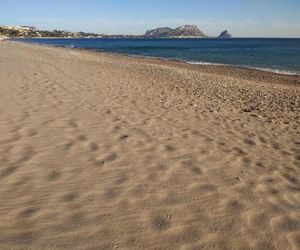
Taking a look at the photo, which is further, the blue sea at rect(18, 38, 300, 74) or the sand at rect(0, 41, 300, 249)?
the blue sea at rect(18, 38, 300, 74)

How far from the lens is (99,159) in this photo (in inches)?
195

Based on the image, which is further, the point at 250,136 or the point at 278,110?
the point at 278,110

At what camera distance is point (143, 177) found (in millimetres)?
4449

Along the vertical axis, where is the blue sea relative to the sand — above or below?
below

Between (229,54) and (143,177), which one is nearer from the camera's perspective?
(143,177)

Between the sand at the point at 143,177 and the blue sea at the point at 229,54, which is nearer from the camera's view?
the sand at the point at 143,177

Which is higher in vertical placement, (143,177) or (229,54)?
(143,177)

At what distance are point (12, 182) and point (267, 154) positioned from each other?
3824 millimetres

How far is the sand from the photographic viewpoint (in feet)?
10.6

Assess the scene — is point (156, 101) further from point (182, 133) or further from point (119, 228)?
point (119, 228)

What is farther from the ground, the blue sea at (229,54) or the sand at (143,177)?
the sand at (143,177)

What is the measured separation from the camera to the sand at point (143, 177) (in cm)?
324

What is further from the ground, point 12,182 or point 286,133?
point 12,182

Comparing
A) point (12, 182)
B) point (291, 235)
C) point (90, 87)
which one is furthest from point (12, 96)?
Result: point (291, 235)
